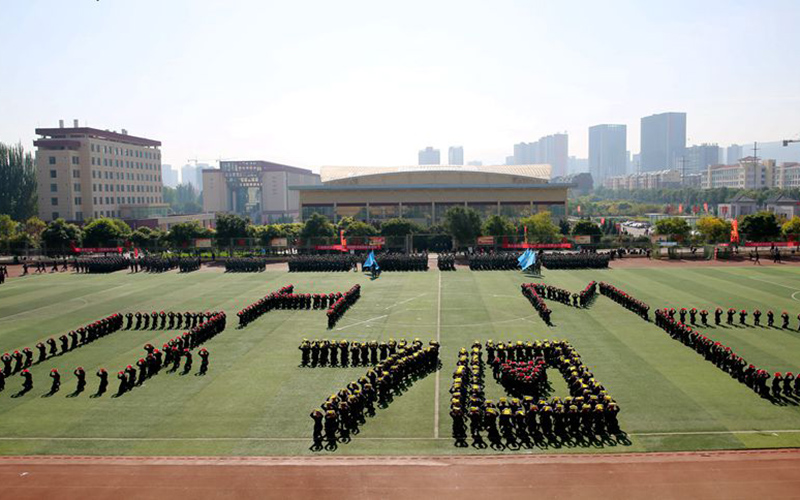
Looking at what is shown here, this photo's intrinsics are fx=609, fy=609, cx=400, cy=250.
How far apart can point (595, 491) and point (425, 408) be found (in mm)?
6894

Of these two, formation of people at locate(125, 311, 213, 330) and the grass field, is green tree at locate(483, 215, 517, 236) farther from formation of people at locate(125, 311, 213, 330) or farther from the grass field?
formation of people at locate(125, 311, 213, 330)

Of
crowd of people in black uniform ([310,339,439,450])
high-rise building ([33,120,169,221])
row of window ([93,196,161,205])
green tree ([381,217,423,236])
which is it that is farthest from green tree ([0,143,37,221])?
crowd of people in black uniform ([310,339,439,450])

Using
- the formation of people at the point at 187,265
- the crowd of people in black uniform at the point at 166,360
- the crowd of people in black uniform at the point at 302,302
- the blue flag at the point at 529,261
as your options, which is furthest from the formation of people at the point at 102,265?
the blue flag at the point at 529,261

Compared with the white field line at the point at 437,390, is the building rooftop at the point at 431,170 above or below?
above

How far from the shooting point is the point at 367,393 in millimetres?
20438

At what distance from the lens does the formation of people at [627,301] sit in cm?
3326

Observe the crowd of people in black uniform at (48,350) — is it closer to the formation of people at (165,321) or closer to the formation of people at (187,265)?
the formation of people at (165,321)

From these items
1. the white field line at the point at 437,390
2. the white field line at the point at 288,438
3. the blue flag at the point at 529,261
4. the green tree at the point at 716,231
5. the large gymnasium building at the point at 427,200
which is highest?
the large gymnasium building at the point at 427,200

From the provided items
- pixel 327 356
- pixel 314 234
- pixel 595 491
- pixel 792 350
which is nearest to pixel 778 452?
pixel 595 491

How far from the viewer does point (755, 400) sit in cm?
2073

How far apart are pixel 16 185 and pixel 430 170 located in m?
68.8

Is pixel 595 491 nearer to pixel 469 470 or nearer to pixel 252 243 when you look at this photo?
pixel 469 470

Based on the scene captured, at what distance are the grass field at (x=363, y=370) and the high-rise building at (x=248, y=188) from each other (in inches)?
4535

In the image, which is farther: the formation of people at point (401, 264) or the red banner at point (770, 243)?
A: the red banner at point (770, 243)
